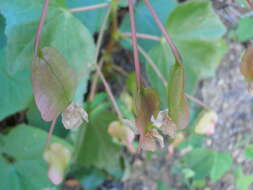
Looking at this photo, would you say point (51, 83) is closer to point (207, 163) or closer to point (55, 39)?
point (55, 39)

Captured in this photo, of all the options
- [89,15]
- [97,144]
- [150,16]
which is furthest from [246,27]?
[97,144]

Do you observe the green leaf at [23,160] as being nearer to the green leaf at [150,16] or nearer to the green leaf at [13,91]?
the green leaf at [13,91]

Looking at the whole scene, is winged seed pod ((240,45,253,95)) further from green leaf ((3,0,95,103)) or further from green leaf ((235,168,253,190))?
green leaf ((235,168,253,190))

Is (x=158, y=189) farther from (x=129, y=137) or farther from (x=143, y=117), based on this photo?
(x=143, y=117)

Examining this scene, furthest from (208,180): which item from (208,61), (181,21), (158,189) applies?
(181,21)

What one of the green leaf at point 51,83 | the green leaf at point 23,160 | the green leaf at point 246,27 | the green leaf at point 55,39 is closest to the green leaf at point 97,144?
the green leaf at point 23,160

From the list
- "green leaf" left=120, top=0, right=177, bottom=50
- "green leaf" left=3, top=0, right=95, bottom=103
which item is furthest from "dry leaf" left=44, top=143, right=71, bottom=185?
"green leaf" left=120, top=0, right=177, bottom=50

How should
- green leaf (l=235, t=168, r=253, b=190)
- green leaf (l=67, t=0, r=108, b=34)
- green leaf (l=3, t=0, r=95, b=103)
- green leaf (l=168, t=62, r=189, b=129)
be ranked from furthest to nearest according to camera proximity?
green leaf (l=235, t=168, r=253, b=190)
green leaf (l=67, t=0, r=108, b=34)
green leaf (l=3, t=0, r=95, b=103)
green leaf (l=168, t=62, r=189, b=129)
